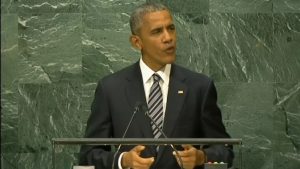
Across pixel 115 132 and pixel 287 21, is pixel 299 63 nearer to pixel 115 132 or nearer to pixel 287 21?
pixel 287 21

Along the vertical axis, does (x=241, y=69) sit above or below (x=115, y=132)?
above

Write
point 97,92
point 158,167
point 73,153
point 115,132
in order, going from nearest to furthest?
point 73,153 < point 158,167 < point 115,132 < point 97,92

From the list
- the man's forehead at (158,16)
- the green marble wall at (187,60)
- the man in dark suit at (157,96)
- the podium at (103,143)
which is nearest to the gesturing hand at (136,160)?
the podium at (103,143)

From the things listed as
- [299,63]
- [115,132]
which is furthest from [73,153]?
[299,63]

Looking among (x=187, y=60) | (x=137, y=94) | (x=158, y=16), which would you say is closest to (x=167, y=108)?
(x=137, y=94)

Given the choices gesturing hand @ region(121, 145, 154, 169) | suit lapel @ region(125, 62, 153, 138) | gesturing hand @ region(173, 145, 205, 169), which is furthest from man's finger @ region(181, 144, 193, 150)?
suit lapel @ region(125, 62, 153, 138)

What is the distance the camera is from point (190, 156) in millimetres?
2904

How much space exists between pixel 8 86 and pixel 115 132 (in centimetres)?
154

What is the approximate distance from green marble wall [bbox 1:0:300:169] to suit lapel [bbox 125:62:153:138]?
0.98 m

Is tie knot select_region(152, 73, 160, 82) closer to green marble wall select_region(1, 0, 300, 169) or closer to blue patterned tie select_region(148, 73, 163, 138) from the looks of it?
blue patterned tie select_region(148, 73, 163, 138)

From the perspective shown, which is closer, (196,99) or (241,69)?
(196,99)

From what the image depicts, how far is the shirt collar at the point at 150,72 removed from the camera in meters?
3.85

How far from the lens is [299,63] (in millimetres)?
4848

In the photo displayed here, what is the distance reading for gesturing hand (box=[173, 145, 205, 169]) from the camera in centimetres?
290
